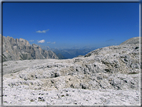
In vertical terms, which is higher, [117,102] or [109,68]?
[109,68]

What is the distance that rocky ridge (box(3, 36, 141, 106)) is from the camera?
945 cm

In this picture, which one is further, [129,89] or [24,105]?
[129,89]

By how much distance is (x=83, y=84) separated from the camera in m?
13.4

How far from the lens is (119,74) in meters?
14.9

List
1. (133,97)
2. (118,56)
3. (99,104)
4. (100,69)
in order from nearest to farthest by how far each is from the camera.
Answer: (99,104), (133,97), (100,69), (118,56)

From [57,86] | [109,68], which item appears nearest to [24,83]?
[57,86]

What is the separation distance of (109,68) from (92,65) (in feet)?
10.2

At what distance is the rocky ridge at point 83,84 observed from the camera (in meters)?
9.45

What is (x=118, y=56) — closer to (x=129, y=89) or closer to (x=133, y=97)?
(x=129, y=89)

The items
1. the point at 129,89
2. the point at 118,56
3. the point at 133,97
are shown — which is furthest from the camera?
the point at 118,56

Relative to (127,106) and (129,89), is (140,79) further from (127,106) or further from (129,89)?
(127,106)

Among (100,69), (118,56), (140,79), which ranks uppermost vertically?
(118,56)

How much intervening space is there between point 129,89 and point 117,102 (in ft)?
15.9

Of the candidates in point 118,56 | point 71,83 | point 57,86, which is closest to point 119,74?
point 118,56
